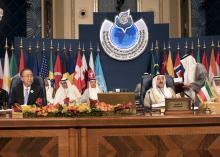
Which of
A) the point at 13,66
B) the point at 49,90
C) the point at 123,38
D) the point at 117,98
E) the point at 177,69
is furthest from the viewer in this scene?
the point at 123,38

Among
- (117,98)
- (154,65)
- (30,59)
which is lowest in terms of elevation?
(117,98)

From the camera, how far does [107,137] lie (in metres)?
4.98

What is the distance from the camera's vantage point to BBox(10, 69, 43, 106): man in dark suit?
715cm

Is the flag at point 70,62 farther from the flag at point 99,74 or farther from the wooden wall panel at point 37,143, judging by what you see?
the wooden wall panel at point 37,143

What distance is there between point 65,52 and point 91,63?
0.69 meters

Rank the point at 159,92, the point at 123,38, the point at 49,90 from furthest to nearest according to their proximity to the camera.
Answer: the point at 123,38
the point at 49,90
the point at 159,92

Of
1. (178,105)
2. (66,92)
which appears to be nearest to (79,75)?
(66,92)

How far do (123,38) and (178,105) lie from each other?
7191 millimetres

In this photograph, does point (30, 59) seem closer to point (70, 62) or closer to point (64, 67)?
point (64, 67)

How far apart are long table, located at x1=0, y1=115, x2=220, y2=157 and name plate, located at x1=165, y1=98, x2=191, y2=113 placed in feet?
1.40

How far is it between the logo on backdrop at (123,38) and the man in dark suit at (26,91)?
17.6ft

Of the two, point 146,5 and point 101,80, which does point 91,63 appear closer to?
point 101,80

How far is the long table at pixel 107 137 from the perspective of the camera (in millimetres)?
4949

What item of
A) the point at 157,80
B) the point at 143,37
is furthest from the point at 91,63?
the point at 157,80
